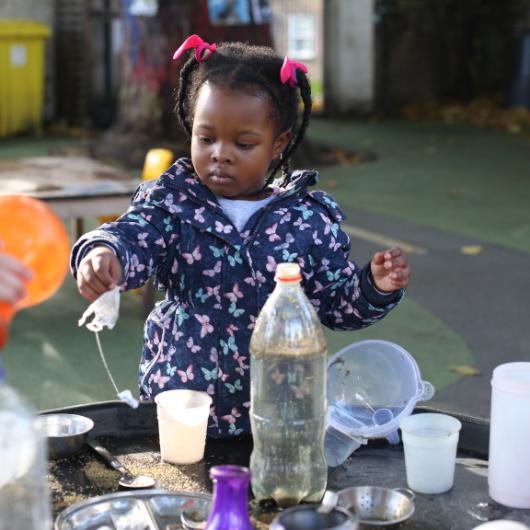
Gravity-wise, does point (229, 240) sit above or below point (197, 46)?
below

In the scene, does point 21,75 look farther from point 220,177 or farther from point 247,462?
point 247,462

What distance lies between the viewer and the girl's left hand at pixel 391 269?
2184mm

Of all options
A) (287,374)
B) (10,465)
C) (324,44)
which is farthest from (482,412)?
(324,44)

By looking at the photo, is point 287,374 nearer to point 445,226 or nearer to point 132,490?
point 132,490

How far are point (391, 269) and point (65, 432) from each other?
75 cm

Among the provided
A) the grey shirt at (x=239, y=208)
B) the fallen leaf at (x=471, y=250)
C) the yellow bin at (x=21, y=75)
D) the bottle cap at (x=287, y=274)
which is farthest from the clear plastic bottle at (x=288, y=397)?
the yellow bin at (x=21, y=75)

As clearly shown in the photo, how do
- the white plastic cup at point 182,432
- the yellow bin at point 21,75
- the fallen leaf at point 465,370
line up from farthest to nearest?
the yellow bin at point 21,75
the fallen leaf at point 465,370
the white plastic cup at point 182,432

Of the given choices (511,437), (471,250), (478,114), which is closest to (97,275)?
(511,437)

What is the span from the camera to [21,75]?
493 inches

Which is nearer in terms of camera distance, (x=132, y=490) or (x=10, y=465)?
(x=10, y=465)

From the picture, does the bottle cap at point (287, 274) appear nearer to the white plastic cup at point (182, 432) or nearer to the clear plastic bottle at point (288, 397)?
the clear plastic bottle at point (288, 397)

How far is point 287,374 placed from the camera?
188 cm

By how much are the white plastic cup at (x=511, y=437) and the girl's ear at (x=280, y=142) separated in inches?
31.5

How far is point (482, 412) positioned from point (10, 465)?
127 inches
